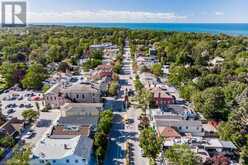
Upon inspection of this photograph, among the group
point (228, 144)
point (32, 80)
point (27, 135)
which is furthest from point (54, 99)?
point (228, 144)

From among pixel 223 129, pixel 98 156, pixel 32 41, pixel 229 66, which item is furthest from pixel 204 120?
pixel 32 41

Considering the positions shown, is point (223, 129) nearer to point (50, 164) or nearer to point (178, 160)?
point (178, 160)

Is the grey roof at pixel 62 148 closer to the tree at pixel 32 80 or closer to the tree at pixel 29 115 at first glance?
the tree at pixel 29 115

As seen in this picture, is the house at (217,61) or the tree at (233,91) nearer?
the tree at (233,91)

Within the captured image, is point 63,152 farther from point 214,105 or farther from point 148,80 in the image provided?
point 148,80

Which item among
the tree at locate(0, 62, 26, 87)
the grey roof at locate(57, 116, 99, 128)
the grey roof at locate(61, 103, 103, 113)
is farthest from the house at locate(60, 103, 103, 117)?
the tree at locate(0, 62, 26, 87)

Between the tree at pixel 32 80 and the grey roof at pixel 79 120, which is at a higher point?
the tree at pixel 32 80

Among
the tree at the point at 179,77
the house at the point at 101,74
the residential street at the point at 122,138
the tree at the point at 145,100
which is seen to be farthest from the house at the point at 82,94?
the tree at the point at 179,77
